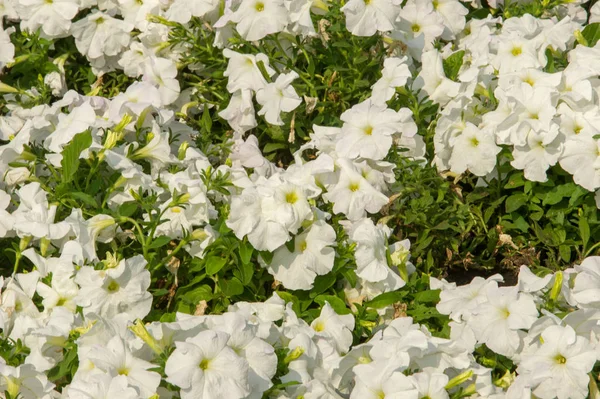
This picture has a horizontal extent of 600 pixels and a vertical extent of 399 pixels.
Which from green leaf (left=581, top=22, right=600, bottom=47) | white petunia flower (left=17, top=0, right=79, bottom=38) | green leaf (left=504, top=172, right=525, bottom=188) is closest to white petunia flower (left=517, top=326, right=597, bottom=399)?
green leaf (left=504, top=172, right=525, bottom=188)

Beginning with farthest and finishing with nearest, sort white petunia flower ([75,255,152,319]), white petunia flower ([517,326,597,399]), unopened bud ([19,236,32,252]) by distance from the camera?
unopened bud ([19,236,32,252]) → white petunia flower ([75,255,152,319]) → white petunia flower ([517,326,597,399])

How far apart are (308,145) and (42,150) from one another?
0.98 m

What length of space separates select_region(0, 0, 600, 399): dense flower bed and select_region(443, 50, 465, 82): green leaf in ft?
0.04

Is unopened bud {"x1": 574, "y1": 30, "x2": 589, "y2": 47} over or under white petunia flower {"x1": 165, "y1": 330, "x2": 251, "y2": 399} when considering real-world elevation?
over

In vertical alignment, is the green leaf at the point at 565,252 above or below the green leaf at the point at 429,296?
below

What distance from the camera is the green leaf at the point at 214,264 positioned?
2943 millimetres

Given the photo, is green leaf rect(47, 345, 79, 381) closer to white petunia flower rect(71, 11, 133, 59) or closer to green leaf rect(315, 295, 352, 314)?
green leaf rect(315, 295, 352, 314)

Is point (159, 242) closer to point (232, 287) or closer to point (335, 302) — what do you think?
point (232, 287)

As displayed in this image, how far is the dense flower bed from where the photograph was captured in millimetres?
2535

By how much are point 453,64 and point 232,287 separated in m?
1.34

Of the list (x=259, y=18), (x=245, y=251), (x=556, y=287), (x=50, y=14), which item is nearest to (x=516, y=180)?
(x=556, y=287)

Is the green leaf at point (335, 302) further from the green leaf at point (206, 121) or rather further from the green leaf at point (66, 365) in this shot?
the green leaf at point (206, 121)

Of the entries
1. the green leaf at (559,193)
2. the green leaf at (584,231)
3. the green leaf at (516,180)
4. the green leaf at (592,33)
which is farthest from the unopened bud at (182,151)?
the green leaf at (592,33)

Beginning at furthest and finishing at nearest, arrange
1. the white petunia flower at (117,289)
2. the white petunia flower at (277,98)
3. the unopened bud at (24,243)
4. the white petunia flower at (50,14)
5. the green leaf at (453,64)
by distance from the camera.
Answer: the white petunia flower at (50,14), the green leaf at (453,64), the white petunia flower at (277,98), the unopened bud at (24,243), the white petunia flower at (117,289)
